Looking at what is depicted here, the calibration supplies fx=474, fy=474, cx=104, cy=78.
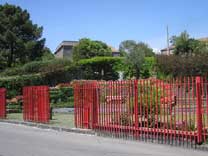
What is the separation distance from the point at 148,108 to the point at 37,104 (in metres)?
9.23

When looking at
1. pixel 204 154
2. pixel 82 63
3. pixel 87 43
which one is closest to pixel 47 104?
pixel 204 154

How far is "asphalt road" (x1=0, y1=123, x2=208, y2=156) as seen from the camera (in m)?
12.8

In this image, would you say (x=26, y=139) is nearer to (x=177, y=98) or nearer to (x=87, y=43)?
(x=177, y=98)

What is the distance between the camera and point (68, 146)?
1448cm

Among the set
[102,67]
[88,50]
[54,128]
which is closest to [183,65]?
[102,67]

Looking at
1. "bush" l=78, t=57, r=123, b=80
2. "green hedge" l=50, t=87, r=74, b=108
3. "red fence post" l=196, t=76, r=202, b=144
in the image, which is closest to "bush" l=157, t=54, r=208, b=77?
"green hedge" l=50, t=87, r=74, b=108

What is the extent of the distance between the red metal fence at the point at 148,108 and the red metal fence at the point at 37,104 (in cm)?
353

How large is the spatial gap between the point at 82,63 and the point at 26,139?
146 feet

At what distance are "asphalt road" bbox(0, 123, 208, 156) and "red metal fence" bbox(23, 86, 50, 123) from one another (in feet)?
16.2

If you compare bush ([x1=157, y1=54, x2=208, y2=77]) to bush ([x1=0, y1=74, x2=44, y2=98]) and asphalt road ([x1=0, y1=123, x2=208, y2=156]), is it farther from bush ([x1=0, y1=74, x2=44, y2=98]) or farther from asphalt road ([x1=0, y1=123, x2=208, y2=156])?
asphalt road ([x1=0, y1=123, x2=208, y2=156])

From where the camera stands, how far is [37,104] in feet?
76.9

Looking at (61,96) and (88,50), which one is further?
(88,50)

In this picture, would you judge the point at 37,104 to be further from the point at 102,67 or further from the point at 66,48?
the point at 66,48

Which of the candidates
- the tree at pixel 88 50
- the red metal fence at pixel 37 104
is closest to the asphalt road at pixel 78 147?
the red metal fence at pixel 37 104
